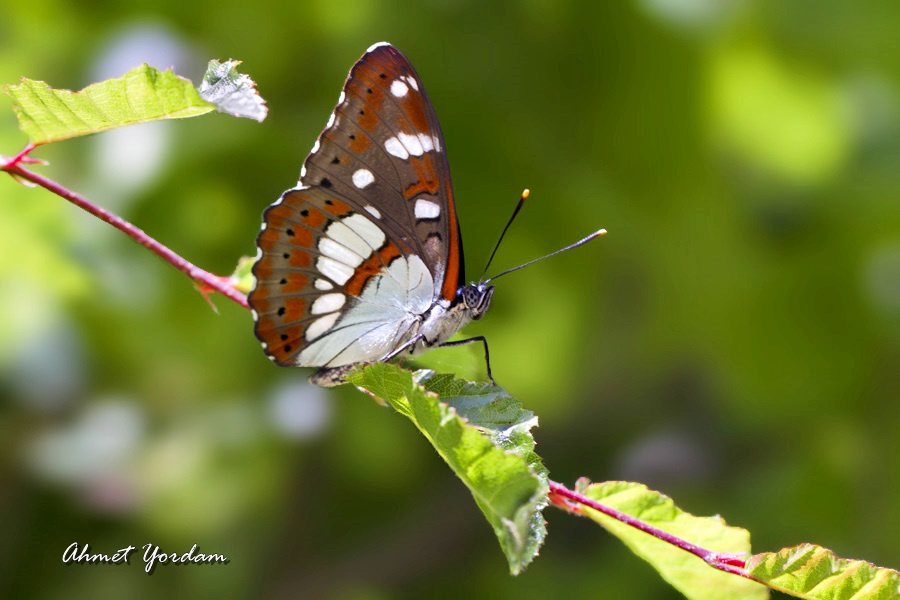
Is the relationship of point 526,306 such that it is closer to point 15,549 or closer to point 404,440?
point 404,440

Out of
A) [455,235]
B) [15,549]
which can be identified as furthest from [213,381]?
[455,235]

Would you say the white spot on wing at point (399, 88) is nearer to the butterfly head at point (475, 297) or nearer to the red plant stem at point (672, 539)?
the butterfly head at point (475, 297)

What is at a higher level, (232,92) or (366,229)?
(232,92)

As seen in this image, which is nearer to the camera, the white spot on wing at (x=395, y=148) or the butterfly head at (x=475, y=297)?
the white spot on wing at (x=395, y=148)

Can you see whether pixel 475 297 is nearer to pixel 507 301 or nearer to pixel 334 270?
pixel 334 270

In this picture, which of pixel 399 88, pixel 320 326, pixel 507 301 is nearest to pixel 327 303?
pixel 320 326

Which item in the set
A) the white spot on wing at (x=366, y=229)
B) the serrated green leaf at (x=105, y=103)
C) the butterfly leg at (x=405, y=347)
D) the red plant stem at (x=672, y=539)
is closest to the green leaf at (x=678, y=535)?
the red plant stem at (x=672, y=539)
